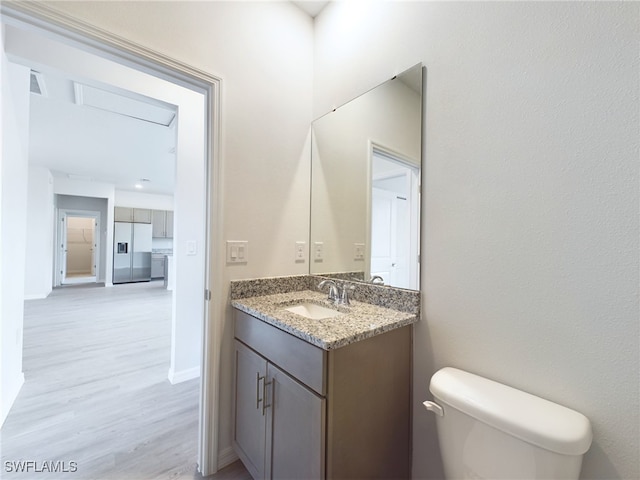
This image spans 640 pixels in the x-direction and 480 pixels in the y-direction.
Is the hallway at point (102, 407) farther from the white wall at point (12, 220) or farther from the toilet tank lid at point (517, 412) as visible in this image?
the toilet tank lid at point (517, 412)

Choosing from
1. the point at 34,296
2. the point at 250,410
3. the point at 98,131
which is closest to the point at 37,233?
the point at 34,296

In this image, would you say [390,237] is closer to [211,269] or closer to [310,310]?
[310,310]

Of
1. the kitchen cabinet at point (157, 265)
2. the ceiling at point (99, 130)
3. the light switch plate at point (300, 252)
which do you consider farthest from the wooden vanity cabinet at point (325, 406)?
the kitchen cabinet at point (157, 265)

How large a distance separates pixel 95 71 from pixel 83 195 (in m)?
6.26

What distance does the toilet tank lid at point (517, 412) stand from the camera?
2.44ft

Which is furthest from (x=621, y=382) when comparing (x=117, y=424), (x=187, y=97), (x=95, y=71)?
(x=95, y=71)

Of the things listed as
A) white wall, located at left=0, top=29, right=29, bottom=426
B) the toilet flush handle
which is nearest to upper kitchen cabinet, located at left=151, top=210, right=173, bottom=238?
white wall, located at left=0, top=29, right=29, bottom=426

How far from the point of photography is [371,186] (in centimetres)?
163

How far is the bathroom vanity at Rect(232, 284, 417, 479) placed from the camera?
3.20ft

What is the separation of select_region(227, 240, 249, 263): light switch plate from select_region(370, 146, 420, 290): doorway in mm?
712

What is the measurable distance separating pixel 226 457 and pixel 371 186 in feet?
5.56

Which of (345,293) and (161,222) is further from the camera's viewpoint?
(161,222)

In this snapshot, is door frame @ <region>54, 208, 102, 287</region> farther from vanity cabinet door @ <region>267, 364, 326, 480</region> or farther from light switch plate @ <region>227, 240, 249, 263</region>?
vanity cabinet door @ <region>267, 364, 326, 480</region>

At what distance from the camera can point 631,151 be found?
783mm
